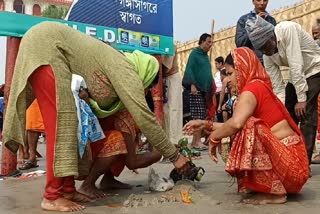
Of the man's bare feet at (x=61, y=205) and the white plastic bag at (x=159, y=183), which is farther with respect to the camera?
the white plastic bag at (x=159, y=183)

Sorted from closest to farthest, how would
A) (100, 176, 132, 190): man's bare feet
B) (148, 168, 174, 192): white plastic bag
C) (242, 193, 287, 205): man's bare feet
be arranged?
1. (242, 193, 287, 205): man's bare feet
2. (148, 168, 174, 192): white plastic bag
3. (100, 176, 132, 190): man's bare feet

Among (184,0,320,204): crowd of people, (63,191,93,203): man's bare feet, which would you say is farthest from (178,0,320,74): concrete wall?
(63,191,93,203): man's bare feet

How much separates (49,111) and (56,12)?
6.45 feet

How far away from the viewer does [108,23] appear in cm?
499

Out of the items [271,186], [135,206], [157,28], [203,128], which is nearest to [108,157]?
[135,206]

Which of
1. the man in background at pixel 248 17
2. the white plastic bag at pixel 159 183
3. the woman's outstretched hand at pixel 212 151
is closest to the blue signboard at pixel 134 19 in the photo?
the man in background at pixel 248 17

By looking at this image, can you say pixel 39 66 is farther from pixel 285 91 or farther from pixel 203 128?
pixel 285 91

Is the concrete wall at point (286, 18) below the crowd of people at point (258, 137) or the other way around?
the other way around

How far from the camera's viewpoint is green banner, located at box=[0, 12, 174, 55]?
420cm

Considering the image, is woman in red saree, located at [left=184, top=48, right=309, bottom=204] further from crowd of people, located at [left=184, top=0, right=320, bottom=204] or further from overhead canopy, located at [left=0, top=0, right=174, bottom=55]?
overhead canopy, located at [left=0, top=0, right=174, bottom=55]

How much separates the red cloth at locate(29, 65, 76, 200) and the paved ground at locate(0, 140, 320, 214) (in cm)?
18

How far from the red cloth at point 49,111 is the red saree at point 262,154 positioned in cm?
114

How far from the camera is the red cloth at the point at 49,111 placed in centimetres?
286

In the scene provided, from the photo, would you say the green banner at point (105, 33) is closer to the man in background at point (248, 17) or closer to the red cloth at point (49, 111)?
the man in background at point (248, 17)
